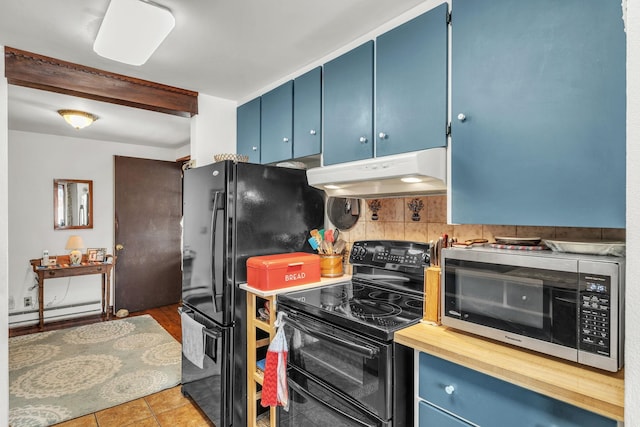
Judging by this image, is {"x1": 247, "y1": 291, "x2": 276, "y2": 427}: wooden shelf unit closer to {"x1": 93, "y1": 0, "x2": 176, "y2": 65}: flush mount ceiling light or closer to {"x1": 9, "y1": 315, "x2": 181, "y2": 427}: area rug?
{"x1": 9, "y1": 315, "x2": 181, "y2": 427}: area rug

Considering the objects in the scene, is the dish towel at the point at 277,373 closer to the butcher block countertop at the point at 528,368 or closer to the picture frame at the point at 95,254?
the butcher block countertop at the point at 528,368

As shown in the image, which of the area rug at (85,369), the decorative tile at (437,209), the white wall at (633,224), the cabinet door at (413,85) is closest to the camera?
the white wall at (633,224)

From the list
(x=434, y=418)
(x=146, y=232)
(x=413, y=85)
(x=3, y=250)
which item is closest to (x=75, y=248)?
(x=146, y=232)

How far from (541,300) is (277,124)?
1977 mm

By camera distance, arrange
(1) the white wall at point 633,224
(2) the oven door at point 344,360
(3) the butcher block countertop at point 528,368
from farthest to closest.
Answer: (2) the oven door at point 344,360, (3) the butcher block countertop at point 528,368, (1) the white wall at point 633,224

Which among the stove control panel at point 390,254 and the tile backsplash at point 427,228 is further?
the stove control panel at point 390,254

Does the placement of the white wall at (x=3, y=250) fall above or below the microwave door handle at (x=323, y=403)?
above

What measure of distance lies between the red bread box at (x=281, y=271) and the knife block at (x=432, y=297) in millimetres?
801

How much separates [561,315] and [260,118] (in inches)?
90.7

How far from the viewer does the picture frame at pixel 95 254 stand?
165 inches

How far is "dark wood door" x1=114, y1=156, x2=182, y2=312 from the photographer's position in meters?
4.45

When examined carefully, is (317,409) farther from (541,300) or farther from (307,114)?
(307,114)

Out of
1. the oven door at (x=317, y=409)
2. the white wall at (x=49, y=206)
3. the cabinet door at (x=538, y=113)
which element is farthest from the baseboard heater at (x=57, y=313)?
the cabinet door at (x=538, y=113)

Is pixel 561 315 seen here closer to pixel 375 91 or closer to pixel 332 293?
pixel 332 293
